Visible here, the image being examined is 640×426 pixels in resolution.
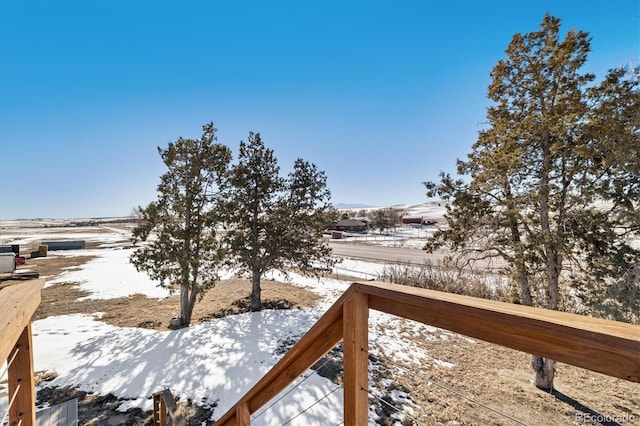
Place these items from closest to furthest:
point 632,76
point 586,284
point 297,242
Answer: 1. point 632,76
2. point 586,284
3. point 297,242

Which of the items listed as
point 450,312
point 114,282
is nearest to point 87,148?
point 114,282

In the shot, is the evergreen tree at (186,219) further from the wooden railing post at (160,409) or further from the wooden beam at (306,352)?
the wooden beam at (306,352)

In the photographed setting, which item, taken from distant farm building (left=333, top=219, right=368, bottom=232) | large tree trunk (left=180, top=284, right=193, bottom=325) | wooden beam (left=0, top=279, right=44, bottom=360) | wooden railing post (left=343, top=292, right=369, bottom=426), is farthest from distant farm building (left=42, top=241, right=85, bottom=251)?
wooden railing post (left=343, top=292, right=369, bottom=426)

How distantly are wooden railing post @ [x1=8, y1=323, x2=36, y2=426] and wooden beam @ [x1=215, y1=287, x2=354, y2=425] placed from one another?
127cm

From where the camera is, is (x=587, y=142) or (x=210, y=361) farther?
(x=210, y=361)

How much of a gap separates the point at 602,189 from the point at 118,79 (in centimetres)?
1424

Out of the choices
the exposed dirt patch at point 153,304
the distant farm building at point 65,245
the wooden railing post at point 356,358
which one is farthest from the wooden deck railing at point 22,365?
the distant farm building at point 65,245

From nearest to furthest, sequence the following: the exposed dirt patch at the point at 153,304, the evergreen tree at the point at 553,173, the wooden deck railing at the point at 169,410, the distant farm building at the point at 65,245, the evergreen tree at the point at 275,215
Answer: the wooden deck railing at the point at 169,410
the evergreen tree at the point at 553,173
the exposed dirt patch at the point at 153,304
the evergreen tree at the point at 275,215
the distant farm building at the point at 65,245

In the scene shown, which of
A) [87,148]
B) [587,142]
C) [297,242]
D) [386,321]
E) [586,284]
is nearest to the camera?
[587,142]

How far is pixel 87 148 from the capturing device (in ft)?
48.6

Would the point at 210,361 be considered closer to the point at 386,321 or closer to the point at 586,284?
the point at 386,321

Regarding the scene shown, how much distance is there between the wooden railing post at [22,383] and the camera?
151cm

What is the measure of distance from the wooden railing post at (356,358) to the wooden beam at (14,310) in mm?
1244

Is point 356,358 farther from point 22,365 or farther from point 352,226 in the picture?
point 352,226
